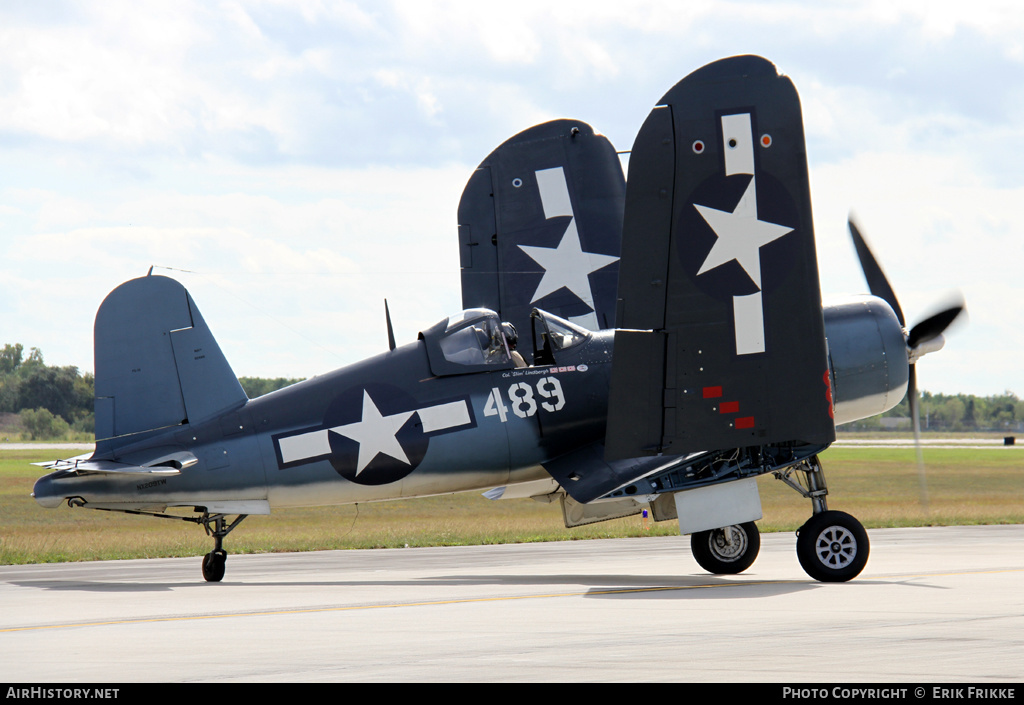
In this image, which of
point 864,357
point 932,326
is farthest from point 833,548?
point 932,326

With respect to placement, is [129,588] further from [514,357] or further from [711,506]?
[711,506]

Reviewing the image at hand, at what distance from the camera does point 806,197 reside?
11664 millimetres

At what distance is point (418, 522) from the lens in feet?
106

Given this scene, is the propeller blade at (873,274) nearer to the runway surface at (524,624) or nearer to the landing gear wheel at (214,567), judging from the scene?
the runway surface at (524,624)

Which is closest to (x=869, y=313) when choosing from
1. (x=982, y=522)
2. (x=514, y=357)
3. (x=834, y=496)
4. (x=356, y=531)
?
(x=514, y=357)

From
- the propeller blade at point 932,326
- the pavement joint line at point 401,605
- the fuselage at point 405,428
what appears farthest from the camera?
the propeller blade at point 932,326

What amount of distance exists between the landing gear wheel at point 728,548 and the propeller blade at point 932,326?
3124 mm

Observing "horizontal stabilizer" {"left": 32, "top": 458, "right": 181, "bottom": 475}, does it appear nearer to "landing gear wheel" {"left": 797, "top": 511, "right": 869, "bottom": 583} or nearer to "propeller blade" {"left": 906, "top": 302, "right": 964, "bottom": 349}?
"landing gear wheel" {"left": 797, "top": 511, "right": 869, "bottom": 583}

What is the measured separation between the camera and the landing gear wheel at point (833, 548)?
39.8 ft

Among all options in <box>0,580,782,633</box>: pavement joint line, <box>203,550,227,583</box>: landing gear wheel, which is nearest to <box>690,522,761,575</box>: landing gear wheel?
<box>0,580,782,633</box>: pavement joint line

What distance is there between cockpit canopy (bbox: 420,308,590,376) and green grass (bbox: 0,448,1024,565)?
9.58 m

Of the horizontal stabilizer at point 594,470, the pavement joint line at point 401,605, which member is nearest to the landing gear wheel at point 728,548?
the pavement joint line at point 401,605

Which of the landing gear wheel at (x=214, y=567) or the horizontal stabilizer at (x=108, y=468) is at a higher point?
the horizontal stabilizer at (x=108, y=468)

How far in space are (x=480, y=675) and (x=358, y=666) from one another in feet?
2.89
